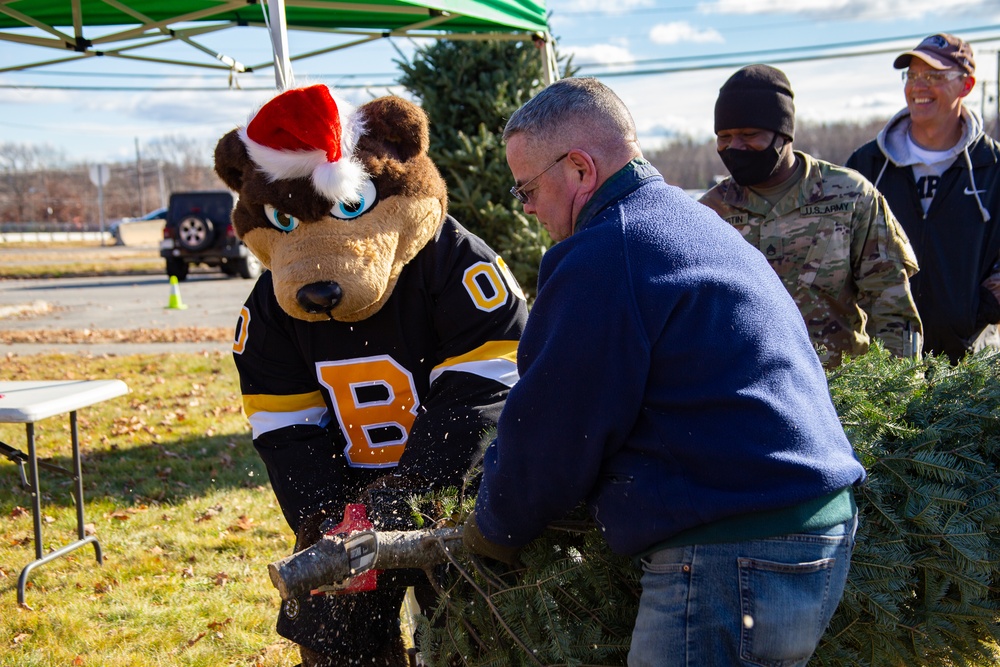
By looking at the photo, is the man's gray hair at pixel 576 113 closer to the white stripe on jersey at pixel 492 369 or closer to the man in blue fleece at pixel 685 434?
the man in blue fleece at pixel 685 434

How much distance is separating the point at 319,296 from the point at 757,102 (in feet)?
6.68

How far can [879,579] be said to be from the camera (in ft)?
7.10

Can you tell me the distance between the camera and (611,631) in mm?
2061

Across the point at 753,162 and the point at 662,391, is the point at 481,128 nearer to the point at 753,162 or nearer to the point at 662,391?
the point at 753,162

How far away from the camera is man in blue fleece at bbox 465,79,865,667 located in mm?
1685

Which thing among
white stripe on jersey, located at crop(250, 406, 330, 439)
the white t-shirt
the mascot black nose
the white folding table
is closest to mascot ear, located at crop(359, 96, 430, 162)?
the mascot black nose

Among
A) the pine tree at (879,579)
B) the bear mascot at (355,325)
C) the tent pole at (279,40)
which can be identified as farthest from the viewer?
the tent pole at (279,40)

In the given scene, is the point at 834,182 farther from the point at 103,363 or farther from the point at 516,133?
the point at 103,363

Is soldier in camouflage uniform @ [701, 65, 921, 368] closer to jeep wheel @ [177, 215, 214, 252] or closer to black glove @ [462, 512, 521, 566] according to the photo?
black glove @ [462, 512, 521, 566]

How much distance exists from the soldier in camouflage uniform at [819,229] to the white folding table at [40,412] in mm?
3284

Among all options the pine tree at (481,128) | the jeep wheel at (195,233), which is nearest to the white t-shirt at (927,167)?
the pine tree at (481,128)

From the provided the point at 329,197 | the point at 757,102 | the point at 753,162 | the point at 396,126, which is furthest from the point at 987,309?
the point at 329,197

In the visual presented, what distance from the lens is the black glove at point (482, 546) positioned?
197 centimetres

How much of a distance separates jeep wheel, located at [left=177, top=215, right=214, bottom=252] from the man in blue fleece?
20.9m
